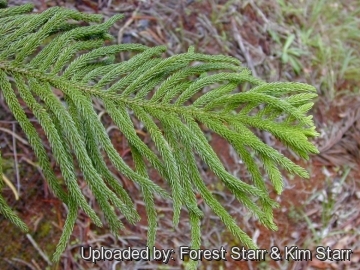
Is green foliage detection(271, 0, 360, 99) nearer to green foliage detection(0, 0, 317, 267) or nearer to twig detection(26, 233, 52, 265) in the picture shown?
green foliage detection(0, 0, 317, 267)

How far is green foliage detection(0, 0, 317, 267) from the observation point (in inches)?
52.4

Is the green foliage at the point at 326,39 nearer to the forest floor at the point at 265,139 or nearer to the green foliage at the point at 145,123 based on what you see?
the forest floor at the point at 265,139

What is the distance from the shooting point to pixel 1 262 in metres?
2.19

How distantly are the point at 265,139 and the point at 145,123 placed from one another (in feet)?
5.54

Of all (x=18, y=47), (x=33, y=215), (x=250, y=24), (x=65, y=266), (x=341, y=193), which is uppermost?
(x=18, y=47)

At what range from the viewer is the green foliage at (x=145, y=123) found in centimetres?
133

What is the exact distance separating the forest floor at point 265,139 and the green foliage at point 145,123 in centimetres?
102

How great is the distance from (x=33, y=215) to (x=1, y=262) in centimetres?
29

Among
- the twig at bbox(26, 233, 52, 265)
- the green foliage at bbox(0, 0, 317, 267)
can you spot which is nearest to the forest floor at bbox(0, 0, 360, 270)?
the twig at bbox(26, 233, 52, 265)

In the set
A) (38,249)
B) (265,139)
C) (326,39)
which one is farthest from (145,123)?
(326,39)

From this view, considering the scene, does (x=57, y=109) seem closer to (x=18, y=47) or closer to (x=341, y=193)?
(x=18, y=47)

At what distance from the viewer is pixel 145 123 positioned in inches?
55.9

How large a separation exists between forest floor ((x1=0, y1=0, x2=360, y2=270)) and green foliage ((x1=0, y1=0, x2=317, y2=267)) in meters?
1.02

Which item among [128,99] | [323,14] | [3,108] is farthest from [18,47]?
[323,14]
